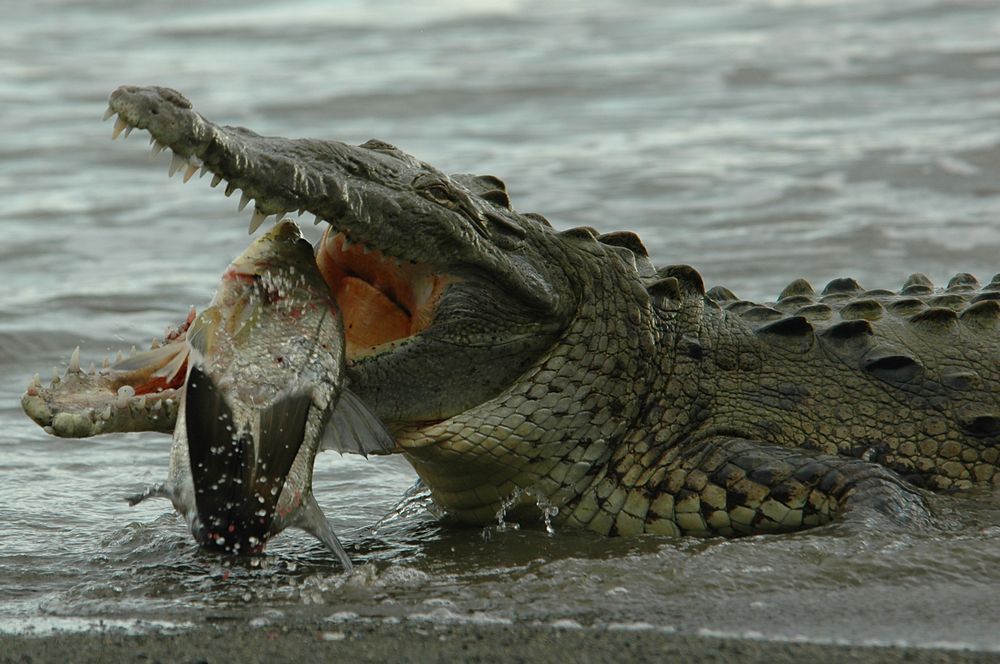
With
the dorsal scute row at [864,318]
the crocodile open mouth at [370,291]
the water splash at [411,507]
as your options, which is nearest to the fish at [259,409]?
the crocodile open mouth at [370,291]

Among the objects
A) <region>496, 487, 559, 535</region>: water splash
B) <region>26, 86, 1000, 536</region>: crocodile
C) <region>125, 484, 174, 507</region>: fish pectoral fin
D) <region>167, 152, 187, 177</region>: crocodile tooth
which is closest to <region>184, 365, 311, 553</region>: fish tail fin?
<region>125, 484, 174, 507</region>: fish pectoral fin

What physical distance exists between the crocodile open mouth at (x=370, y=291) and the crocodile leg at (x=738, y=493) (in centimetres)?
78

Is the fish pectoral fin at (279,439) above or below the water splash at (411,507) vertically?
above

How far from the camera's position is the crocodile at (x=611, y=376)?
14.1ft

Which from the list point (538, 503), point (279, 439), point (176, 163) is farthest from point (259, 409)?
point (538, 503)

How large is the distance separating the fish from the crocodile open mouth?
1.04ft

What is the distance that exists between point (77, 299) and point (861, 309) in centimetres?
463

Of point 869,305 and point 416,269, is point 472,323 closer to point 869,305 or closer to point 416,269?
point 416,269

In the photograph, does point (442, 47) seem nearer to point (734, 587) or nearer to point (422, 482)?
point (422, 482)

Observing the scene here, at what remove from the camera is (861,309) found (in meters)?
4.92

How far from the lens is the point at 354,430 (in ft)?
13.6

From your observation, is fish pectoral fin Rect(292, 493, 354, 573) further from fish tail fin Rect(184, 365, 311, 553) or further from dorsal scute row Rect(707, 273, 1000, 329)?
dorsal scute row Rect(707, 273, 1000, 329)

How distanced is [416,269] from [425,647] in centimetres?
128

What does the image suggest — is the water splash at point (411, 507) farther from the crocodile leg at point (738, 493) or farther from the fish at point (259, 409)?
the fish at point (259, 409)
